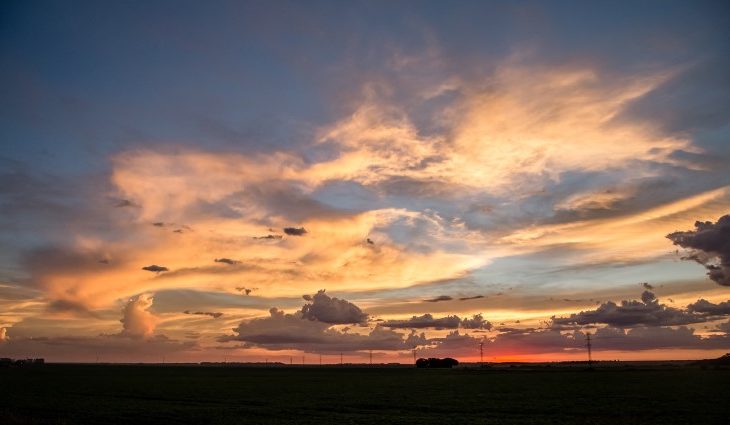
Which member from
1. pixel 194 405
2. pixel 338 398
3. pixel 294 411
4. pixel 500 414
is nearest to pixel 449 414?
pixel 500 414

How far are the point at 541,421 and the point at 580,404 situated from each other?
58.9ft

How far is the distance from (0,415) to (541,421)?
48.6 m

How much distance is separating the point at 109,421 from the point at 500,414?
3793 centimetres

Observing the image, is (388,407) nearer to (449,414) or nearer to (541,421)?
(449,414)

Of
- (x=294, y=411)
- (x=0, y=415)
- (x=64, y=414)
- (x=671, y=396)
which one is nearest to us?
(x=0, y=415)

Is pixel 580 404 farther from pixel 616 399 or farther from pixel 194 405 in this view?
pixel 194 405

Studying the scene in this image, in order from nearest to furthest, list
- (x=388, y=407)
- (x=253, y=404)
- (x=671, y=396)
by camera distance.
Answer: (x=388, y=407) < (x=253, y=404) < (x=671, y=396)

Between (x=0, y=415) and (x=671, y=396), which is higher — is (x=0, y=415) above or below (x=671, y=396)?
above

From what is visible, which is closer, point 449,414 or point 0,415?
point 0,415

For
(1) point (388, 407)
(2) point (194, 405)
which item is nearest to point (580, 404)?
(1) point (388, 407)

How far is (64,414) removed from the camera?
54.0 metres

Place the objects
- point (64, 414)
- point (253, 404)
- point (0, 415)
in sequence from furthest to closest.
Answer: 1. point (253, 404)
2. point (64, 414)
3. point (0, 415)

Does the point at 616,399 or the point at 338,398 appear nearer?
the point at 616,399

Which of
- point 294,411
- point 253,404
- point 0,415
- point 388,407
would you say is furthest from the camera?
point 253,404
